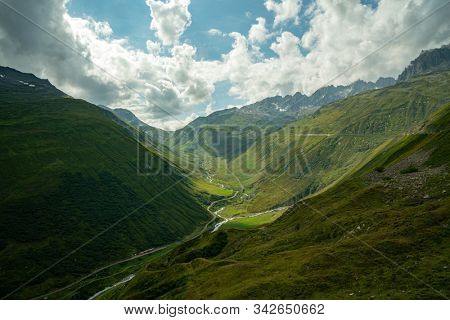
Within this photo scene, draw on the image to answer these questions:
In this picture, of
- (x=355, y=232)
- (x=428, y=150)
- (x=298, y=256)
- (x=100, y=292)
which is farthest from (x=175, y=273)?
(x=428, y=150)

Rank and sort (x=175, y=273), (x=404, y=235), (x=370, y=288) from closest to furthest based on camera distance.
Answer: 1. (x=370, y=288)
2. (x=404, y=235)
3. (x=175, y=273)

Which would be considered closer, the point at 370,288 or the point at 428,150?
the point at 370,288

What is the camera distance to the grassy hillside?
59.4m

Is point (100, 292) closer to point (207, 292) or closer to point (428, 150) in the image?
point (207, 292)

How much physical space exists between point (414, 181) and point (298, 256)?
52.0 metres

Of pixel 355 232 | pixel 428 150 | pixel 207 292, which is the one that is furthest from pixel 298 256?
pixel 428 150

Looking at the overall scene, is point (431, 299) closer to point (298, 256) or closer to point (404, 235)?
point (404, 235)

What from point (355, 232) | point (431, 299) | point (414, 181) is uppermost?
point (414, 181)

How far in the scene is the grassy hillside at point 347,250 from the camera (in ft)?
195

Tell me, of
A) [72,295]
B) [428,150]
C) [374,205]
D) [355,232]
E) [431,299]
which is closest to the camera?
[431,299]

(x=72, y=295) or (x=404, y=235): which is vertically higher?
(x=404, y=235)

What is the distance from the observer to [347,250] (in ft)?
244

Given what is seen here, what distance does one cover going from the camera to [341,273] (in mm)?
64750

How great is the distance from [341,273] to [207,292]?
115 ft
